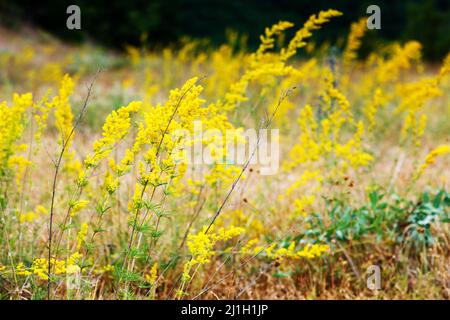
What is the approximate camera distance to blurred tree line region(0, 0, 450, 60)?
13422 mm

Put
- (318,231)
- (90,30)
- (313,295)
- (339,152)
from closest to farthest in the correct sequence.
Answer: (313,295)
(318,231)
(339,152)
(90,30)

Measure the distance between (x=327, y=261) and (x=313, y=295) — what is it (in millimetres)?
288

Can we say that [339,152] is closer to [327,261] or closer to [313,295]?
[327,261]

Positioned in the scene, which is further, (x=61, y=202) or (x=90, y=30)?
(x=90, y=30)

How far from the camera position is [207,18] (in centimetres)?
1681

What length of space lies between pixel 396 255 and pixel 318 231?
17.6 inches

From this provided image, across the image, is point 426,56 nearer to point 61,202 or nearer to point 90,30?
point 90,30

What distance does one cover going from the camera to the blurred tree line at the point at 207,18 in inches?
528

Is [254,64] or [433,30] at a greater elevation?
[433,30]
